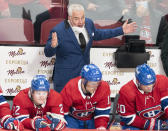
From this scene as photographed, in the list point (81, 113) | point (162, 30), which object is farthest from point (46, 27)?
point (81, 113)

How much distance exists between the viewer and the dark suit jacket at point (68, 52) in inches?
201

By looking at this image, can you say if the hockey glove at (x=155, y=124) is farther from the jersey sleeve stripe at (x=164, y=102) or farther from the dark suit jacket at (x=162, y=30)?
the dark suit jacket at (x=162, y=30)

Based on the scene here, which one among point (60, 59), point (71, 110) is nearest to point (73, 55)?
point (60, 59)

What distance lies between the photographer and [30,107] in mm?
4145

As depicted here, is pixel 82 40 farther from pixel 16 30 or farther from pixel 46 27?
pixel 16 30

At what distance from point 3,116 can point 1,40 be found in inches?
90.1

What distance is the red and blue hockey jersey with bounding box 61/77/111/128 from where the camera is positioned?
4.39 m

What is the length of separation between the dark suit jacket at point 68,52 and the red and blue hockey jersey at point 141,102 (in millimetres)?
963

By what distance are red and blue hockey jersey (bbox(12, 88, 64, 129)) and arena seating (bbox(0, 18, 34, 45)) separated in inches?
79.1

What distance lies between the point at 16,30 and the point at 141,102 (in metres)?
2.51

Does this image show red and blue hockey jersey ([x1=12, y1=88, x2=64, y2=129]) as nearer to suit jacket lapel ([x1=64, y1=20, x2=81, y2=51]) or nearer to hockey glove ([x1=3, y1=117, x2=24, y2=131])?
hockey glove ([x1=3, y1=117, x2=24, y2=131])

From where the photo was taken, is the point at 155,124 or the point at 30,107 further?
the point at 155,124

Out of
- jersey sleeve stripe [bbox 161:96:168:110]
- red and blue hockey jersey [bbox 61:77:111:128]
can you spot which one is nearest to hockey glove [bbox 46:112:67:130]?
red and blue hockey jersey [bbox 61:77:111:128]

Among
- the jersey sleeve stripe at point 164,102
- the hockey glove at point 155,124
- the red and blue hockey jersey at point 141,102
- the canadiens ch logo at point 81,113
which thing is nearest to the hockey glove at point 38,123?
the canadiens ch logo at point 81,113
